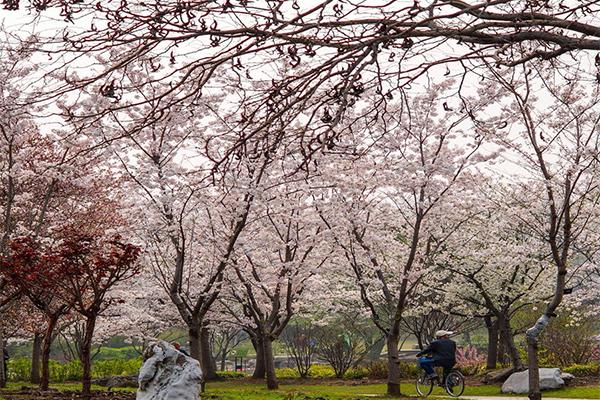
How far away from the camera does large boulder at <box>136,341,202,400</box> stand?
10.2 m

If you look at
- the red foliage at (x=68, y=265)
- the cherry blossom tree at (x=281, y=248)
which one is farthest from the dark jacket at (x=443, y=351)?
the red foliage at (x=68, y=265)

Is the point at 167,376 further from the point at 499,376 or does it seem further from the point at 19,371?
the point at 19,371

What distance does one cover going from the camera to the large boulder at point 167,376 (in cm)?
1016

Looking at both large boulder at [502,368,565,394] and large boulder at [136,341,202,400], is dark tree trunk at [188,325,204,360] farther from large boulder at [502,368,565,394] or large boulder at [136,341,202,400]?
large boulder at [502,368,565,394]

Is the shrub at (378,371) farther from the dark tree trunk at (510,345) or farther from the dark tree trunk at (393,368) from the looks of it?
the dark tree trunk at (393,368)

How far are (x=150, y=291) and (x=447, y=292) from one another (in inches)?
431

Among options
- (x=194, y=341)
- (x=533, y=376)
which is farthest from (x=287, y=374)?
(x=533, y=376)

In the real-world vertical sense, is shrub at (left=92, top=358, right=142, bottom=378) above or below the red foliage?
below

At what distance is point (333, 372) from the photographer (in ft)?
102

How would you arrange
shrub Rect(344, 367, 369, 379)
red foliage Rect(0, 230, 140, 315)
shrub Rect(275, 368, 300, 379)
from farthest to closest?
1. shrub Rect(275, 368, 300, 379)
2. shrub Rect(344, 367, 369, 379)
3. red foliage Rect(0, 230, 140, 315)

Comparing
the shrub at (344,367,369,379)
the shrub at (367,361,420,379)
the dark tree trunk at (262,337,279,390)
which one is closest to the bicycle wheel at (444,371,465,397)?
the dark tree trunk at (262,337,279,390)

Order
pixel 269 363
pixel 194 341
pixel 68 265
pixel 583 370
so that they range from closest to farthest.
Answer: pixel 68 265 → pixel 194 341 → pixel 269 363 → pixel 583 370

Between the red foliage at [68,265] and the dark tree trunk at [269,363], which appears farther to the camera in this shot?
the dark tree trunk at [269,363]

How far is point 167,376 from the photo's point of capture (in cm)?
1037
